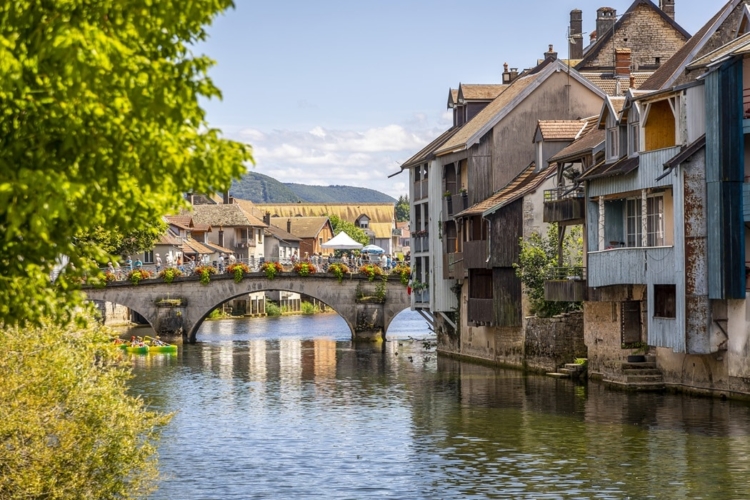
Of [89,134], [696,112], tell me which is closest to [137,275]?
[696,112]

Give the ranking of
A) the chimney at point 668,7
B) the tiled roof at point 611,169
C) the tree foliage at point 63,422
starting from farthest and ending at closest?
the chimney at point 668,7 < the tiled roof at point 611,169 < the tree foliage at point 63,422

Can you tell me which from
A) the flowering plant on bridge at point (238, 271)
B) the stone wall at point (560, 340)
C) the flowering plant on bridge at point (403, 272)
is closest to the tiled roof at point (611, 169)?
the stone wall at point (560, 340)

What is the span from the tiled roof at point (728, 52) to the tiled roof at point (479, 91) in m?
28.0

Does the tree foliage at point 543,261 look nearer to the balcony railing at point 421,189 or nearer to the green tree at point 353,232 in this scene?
the balcony railing at point 421,189

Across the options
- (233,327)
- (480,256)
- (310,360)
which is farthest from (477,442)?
(233,327)

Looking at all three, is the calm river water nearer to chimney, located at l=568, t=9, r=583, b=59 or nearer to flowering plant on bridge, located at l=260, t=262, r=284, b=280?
flowering plant on bridge, located at l=260, t=262, r=284, b=280

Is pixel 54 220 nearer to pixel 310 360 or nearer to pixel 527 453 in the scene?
pixel 527 453

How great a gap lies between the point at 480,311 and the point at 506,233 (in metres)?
3.97

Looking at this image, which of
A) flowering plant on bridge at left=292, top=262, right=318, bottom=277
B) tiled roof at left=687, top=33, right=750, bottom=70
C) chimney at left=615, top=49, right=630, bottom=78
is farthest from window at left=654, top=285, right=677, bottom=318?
flowering plant on bridge at left=292, top=262, right=318, bottom=277

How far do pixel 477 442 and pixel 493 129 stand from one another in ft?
86.9

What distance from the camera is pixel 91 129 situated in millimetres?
12742

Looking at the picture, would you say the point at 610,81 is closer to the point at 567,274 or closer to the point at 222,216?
the point at 567,274

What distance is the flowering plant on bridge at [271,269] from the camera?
3260 inches

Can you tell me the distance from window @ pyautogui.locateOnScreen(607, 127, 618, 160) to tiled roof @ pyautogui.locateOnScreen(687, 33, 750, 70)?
6.27 metres
